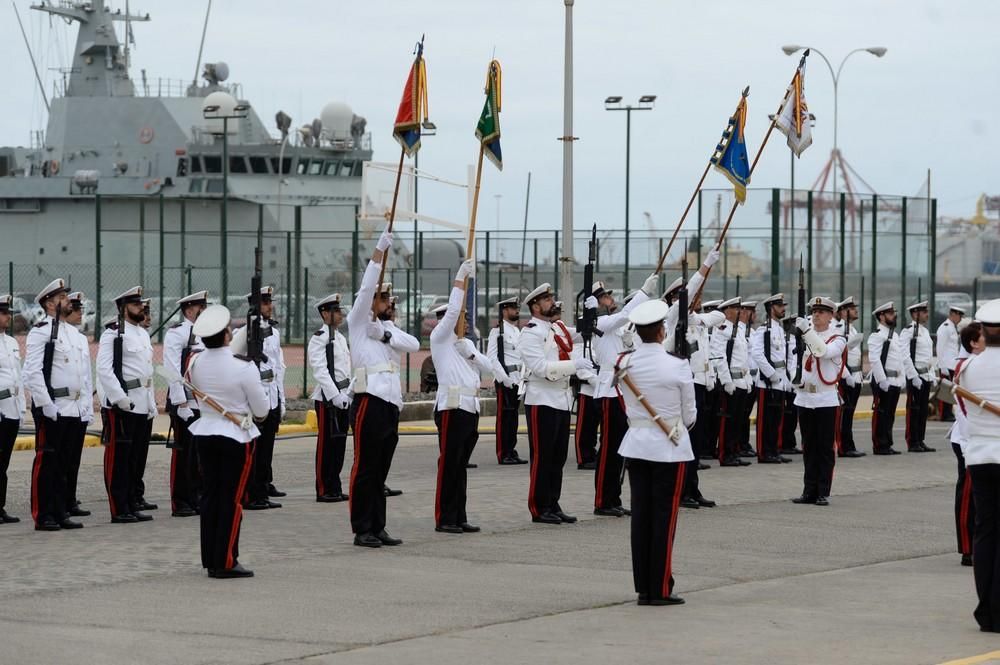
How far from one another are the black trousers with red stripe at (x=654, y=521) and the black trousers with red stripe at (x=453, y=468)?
2880 millimetres

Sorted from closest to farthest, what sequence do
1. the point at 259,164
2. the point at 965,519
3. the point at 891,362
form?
the point at 965,519, the point at 891,362, the point at 259,164

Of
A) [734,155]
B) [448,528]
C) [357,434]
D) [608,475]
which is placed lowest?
[448,528]

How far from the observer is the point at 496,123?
13.5 m

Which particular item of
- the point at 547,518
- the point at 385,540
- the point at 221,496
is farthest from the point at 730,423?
the point at 221,496

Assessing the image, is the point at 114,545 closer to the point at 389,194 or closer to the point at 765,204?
the point at 765,204

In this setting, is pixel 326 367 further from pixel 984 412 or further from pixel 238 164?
pixel 238 164

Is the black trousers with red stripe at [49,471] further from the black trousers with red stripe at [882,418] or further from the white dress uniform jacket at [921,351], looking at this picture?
the white dress uniform jacket at [921,351]

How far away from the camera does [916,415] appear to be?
20859 mm

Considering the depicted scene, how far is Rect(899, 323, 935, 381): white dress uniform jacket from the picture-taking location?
21.0 metres

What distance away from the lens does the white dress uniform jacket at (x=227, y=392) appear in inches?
418

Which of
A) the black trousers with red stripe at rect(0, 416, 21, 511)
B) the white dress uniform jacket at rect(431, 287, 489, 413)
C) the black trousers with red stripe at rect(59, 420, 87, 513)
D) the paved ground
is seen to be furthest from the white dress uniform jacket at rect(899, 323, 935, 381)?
the black trousers with red stripe at rect(0, 416, 21, 511)

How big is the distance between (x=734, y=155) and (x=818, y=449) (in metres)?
3.40

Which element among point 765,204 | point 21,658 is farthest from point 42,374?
point 765,204

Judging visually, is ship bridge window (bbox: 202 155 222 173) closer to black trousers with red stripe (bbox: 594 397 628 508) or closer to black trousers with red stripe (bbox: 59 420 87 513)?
black trousers with red stripe (bbox: 59 420 87 513)
